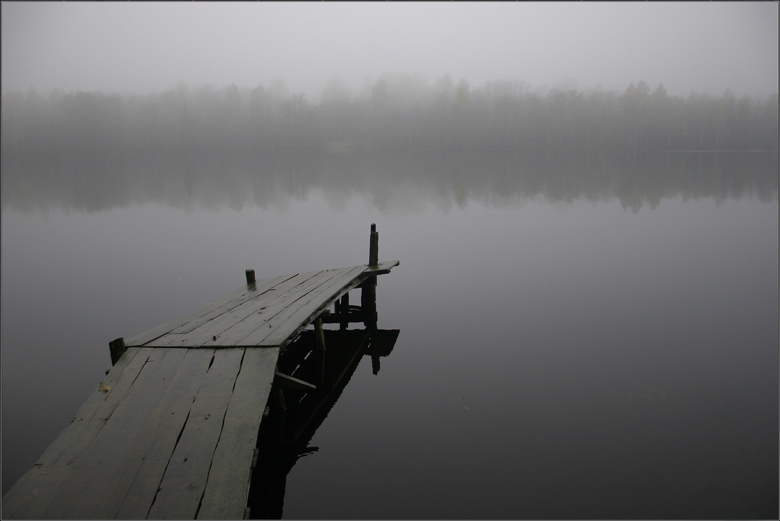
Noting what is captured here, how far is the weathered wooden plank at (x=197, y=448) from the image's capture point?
360cm

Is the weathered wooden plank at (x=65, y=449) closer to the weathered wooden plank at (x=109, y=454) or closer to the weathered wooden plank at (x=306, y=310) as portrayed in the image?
the weathered wooden plank at (x=109, y=454)

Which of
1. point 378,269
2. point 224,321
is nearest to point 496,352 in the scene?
point 378,269

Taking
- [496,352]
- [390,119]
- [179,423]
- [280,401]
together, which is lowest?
[496,352]

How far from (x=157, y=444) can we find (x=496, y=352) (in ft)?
21.8

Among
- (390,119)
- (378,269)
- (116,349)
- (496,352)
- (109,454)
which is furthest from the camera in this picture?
(390,119)

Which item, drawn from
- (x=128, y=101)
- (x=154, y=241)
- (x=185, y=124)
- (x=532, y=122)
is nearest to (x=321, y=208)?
(x=154, y=241)

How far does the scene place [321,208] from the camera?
105ft

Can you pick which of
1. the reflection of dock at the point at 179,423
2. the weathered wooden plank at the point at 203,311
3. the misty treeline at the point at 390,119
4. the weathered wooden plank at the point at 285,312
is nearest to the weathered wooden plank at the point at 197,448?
the reflection of dock at the point at 179,423

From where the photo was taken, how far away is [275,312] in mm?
7441

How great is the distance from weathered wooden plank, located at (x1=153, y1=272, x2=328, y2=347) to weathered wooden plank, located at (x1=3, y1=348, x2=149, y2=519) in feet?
1.78

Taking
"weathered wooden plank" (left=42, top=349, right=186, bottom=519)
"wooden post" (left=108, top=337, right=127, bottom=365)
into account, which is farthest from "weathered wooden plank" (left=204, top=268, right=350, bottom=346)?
"wooden post" (left=108, top=337, right=127, bottom=365)

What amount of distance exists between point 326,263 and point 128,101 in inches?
7026

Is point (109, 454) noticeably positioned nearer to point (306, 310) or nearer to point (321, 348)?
point (306, 310)

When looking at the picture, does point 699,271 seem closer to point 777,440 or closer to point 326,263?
point 777,440
